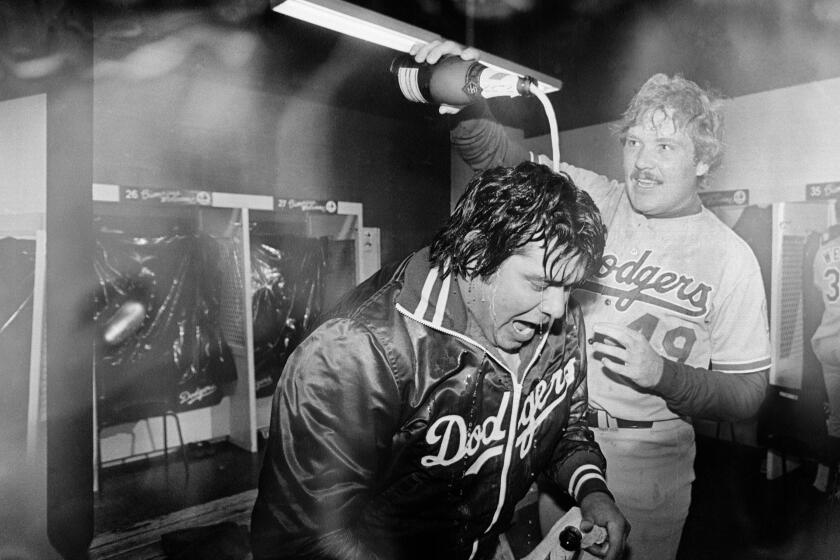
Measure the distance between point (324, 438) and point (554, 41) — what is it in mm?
1351

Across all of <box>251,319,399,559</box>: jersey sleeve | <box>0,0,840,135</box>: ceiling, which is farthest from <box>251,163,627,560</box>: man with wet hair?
<box>0,0,840,135</box>: ceiling

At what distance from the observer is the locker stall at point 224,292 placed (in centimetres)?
238

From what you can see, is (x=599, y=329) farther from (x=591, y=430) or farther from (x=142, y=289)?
(x=142, y=289)

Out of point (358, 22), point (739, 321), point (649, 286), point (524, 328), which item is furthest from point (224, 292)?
point (739, 321)

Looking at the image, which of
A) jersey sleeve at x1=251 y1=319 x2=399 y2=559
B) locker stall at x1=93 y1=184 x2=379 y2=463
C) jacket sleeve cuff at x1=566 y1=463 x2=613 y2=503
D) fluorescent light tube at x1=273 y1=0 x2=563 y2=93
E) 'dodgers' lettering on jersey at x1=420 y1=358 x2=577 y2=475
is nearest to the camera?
jersey sleeve at x1=251 y1=319 x2=399 y2=559

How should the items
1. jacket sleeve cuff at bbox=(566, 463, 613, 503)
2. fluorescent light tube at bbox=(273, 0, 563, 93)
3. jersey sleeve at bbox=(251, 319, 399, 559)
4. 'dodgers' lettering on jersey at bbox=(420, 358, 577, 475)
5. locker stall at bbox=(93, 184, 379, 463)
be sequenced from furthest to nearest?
1. locker stall at bbox=(93, 184, 379, 463)
2. fluorescent light tube at bbox=(273, 0, 563, 93)
3. jacket sleeve cuff at bbox=(566, 463, 613, 503)
4. 'dodgers' lettering on jersey at bbox=(420, 358, 577, 475)
5. jersey sleeve at bbox=(251, 319, 399, 559)

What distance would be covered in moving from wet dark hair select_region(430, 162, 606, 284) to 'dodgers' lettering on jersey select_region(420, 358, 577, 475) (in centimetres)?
30

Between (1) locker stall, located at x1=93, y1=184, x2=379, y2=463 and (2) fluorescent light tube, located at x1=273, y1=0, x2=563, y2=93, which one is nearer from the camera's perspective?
(2) fluorescent light tube, located at x1=273, y1=0, x2=563, y2=93

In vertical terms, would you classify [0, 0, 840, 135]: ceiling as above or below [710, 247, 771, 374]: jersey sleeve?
above

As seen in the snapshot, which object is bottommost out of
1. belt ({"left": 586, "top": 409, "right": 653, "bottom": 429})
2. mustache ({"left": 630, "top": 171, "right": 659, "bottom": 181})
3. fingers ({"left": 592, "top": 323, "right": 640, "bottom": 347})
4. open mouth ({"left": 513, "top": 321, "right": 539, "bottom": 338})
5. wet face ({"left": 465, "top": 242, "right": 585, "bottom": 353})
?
belt ({"left": 586, "top": 409, "right": 653, "bottom": 429})

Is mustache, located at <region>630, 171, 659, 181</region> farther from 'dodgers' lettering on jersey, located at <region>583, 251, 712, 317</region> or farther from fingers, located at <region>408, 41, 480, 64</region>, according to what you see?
fingers, located at <region>408, 41, 480, 64</region>

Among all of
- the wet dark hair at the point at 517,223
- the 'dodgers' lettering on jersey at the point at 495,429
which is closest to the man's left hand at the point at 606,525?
the 'dodgers' lettering on jersey at the point at 495,429

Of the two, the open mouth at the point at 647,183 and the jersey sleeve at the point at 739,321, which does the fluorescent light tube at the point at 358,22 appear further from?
the jersey sleeve at the point at 739,321

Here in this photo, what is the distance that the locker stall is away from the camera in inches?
93.6
